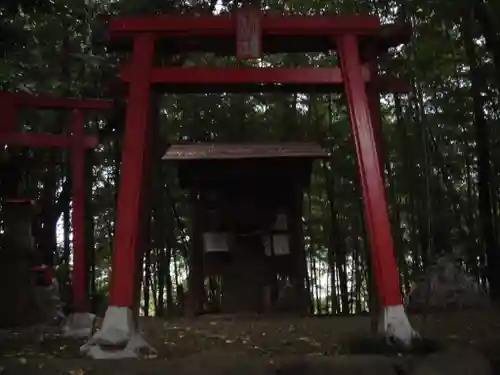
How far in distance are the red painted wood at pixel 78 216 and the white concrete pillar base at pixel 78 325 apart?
0.07 metres

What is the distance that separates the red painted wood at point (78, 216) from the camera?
686cm

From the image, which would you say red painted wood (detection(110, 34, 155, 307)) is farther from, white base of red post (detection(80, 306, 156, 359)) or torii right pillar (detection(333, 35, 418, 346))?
torii right pillar (detection(333, 35, 418, 346))

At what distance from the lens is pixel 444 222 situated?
966 centimetres

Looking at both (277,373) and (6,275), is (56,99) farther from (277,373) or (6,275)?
(277,373)

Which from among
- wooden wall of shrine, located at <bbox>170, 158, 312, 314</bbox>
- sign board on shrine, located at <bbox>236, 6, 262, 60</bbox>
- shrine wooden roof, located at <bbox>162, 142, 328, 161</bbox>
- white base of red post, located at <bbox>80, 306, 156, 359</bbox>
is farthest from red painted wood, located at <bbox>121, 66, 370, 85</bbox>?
wooden wall of shrine, located at <bbox>170, 158, 312, 314</bbox>

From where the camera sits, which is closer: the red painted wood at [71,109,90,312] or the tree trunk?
the red painted wood at [71,109,90,312]

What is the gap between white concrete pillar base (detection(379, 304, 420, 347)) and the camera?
454 centimetres

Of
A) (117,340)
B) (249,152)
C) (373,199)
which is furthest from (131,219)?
(249,152)

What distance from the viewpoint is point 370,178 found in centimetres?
489

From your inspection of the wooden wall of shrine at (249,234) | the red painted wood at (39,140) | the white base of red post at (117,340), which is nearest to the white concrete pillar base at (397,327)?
the white base of red post at (117,340)

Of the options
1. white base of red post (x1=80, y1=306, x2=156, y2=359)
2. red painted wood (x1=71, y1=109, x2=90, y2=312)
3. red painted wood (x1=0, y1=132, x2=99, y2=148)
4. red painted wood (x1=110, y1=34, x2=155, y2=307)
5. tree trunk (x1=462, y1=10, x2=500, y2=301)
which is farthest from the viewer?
tree trunk (x1=462, y1=10, x2=500, y2=301)

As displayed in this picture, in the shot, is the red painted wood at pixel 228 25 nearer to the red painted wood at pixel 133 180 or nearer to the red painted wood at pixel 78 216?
the red painted wood at pixel 133 180

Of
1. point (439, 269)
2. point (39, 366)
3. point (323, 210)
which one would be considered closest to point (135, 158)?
point (39, 366)

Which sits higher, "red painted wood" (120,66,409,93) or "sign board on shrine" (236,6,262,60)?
"sign board on shrine" (236,6,262,60)
